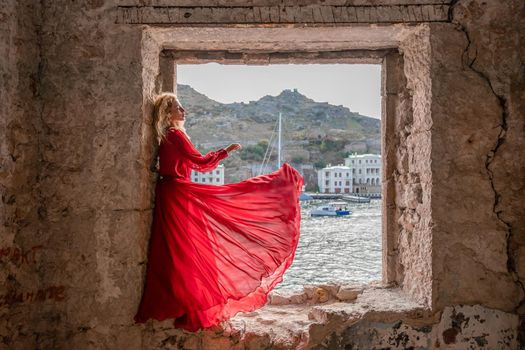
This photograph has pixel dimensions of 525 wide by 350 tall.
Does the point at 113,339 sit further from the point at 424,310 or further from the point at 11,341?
the point at 424,310

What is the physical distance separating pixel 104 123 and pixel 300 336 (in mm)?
1829

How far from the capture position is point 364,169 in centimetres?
344

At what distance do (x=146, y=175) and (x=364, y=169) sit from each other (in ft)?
6.36

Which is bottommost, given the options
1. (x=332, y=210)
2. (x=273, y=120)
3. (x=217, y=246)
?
(x=217, y=246)

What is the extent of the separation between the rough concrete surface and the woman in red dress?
0.36ft

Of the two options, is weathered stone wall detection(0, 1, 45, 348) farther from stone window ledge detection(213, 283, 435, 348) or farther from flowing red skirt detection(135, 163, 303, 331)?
stone window ledge detection(213, 283, 435, 348)

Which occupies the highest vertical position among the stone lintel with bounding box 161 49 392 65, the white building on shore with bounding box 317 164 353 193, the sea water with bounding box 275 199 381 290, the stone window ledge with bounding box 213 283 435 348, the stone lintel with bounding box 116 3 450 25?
the stone lintel with bounding box 116 3 450 25

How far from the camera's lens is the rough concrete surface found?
2334 millimetres

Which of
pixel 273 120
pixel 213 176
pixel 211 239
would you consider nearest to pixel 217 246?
pixel 211 239

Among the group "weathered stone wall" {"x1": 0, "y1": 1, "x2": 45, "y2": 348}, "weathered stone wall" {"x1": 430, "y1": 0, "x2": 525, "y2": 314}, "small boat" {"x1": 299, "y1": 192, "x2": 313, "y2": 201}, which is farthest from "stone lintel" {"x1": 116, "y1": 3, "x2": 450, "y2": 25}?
"small boat" {"x1": 299, "y1": 192, "x2": 313, "y2": 201}

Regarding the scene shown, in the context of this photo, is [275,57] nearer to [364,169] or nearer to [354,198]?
[364,169]

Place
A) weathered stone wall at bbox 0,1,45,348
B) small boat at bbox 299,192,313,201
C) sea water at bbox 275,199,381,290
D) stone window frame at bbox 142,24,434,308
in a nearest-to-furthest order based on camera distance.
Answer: weathered stone wall at bbox 0,1,45,348 < stone window frame at bbox 142,24,434,308 < sea water at bbox 275,199,381,290 < small boat at bbox 299,192,313,201

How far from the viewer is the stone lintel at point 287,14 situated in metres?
2.36

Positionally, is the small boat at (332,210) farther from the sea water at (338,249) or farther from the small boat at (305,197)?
the small boat at (305,197)
